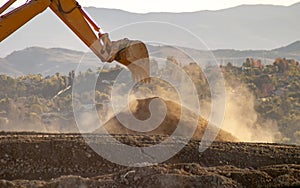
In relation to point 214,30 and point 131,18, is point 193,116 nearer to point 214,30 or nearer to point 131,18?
point 131,18

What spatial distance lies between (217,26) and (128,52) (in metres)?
102

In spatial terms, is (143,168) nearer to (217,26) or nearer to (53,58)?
(53,58)

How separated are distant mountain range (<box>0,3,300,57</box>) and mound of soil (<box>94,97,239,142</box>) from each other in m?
72.0

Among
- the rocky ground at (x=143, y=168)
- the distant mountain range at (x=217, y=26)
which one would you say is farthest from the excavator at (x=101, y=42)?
the distant mountain range at (x=217, y=26)

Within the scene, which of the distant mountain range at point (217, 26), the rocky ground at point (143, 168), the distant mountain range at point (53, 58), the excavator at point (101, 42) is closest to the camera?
the rocky ground at point (143, 168)

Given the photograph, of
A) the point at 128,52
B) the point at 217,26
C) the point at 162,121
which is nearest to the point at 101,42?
the point at 128,52

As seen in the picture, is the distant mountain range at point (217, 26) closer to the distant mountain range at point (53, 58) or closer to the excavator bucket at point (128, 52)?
the distant mountain range at point (53, 58)

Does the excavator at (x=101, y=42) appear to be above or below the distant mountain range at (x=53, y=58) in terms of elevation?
below

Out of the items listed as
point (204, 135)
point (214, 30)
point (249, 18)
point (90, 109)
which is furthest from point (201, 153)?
point (249, 18)

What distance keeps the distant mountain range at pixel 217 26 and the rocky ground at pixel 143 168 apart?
7811 cm

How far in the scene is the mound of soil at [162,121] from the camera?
49.0 feet

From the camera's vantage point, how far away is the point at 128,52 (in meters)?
9.72

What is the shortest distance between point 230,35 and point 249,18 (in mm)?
15785

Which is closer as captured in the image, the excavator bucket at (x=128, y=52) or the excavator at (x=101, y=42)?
the excavator at (x=101, y=42)
